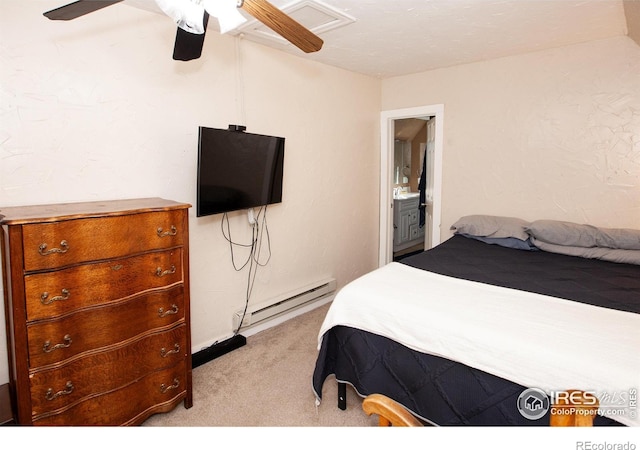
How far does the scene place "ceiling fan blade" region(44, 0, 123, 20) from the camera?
1.26m

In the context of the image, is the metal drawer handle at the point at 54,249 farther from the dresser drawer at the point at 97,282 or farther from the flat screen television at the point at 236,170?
the flat screen television at the point at 236,170

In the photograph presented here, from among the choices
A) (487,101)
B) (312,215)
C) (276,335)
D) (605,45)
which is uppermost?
(605,45)

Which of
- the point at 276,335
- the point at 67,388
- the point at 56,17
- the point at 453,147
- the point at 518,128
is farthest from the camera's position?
the point at 453,147

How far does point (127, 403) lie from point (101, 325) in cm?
47

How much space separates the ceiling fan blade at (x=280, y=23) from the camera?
136 cm

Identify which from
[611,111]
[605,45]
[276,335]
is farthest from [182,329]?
[605,45]

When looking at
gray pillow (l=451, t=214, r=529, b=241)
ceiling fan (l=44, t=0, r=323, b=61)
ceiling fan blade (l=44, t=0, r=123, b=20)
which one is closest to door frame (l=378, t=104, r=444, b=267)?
gray pillow (l=451, t=214, r=529, b=241)

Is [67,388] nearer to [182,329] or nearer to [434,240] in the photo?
[182,329]

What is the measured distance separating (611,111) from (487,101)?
3.24ft

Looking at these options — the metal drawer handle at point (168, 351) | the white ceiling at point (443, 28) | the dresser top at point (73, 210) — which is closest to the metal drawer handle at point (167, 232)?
the dresser top at point (73, 210)

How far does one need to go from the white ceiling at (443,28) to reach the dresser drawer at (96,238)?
52.2 inches

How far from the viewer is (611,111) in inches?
117

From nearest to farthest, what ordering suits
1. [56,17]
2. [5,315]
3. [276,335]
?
[56,17], [5,315], [276,335]

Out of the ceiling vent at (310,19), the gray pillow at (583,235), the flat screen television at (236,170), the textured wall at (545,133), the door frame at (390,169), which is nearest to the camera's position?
the ceiling vent at (310,19)
